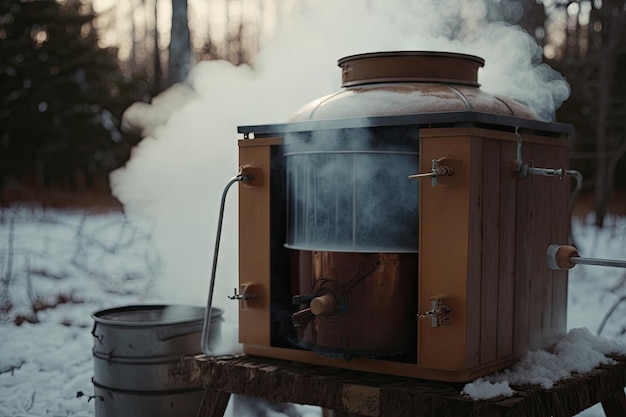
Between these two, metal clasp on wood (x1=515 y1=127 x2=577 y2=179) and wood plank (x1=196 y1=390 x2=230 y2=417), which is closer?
metal clasp on wood (x1=515 y1=127 x2=577 y2=179)

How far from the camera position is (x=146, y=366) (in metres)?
3.48

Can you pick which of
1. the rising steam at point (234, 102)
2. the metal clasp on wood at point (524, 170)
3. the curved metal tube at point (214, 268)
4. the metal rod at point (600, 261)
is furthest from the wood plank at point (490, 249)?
the rising steam at point (234, 102)

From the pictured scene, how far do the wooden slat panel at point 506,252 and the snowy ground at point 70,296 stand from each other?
634mm

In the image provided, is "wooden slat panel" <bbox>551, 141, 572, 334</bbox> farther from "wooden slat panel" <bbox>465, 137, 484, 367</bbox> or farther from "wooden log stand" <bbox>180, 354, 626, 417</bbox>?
"wooden slat panel" <bbox>465, 137, 484, 367</bbox>

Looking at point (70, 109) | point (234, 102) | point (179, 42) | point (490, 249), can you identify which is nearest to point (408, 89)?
point (490, 249)

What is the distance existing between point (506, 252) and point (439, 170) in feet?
1.84

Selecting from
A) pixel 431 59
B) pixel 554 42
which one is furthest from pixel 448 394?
pixel 554 42

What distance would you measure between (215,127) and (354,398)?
2620 millimetres

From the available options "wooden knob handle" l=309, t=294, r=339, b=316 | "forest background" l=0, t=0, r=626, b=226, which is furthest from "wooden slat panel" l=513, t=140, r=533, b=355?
"forest background" l=0, t=0, r=626, b=226

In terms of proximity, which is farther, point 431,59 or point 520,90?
point 520,90

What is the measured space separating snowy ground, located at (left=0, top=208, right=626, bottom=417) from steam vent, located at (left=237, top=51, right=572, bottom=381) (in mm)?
812

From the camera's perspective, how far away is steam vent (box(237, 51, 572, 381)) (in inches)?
106

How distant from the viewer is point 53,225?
11.6 metres

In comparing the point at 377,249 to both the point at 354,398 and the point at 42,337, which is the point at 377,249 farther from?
the point at 42,337
